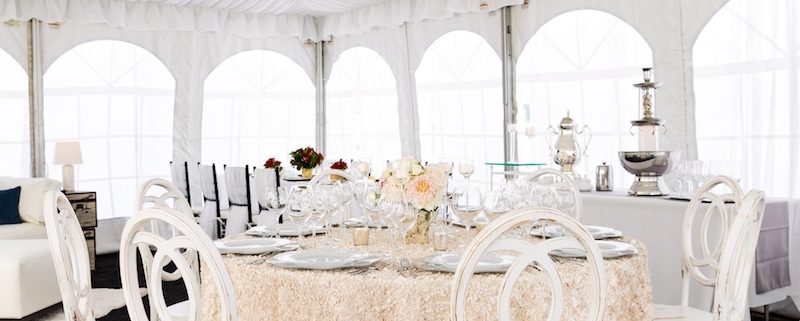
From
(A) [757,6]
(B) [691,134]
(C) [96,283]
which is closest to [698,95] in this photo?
(B) [691,134]

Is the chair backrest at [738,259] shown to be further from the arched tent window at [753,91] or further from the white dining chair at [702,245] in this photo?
the arched tent window at [753,91]

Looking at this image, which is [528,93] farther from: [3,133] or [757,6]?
[3,133]

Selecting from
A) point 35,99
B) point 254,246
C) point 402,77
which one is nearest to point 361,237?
point 254,246

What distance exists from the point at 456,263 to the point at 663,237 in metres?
2.17

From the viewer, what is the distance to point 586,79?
5824 mm

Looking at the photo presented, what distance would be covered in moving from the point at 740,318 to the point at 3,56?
6879mm

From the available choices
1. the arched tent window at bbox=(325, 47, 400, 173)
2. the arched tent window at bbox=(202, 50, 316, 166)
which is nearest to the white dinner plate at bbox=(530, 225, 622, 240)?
the arched tent window at bbox=(325, 47, 400, 173)

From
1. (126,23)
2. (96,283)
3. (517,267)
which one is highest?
(126,23)

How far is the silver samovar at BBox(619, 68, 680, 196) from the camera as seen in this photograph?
4090 millimetres

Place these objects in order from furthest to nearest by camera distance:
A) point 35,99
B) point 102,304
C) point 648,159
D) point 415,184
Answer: point 35,99 → point 102,304 → point 648,159 → point 415,184

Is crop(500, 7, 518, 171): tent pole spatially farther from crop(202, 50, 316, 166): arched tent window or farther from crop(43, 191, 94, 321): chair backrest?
crop(43, 191, 94, 321): chair backrest

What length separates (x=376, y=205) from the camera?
2.59 metres

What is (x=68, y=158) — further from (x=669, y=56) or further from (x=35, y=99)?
(x=669, y=56)

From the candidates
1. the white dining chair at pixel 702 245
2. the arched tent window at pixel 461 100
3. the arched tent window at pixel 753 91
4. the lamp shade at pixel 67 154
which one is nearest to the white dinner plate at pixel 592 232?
the white dining chair at pixel 702 245
